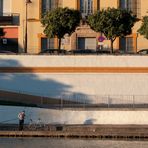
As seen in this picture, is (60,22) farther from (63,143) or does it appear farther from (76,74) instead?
(63,143)

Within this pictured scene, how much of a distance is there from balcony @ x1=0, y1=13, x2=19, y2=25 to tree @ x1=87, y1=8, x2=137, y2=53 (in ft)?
40.9

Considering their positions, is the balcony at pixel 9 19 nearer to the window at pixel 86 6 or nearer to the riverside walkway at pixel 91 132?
the window at pixel 86 6

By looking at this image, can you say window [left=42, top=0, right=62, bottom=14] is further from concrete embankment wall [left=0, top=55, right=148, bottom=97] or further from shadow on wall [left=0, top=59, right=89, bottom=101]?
shadow on wall [left=0, top=59, right=89, bottom=101]

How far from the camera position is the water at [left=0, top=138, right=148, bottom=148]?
44.8 metres

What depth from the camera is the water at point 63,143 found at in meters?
44.8

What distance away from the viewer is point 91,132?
4931 cm

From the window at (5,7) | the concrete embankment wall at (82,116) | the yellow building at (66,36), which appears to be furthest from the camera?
the window at (5,7)

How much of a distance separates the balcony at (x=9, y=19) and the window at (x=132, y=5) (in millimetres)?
10470

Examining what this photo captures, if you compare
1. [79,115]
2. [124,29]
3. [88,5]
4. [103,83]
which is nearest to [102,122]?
[79,115]

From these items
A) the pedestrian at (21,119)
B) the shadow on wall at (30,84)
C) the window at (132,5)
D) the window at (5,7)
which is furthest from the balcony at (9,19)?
the pedestrian at (21,119)

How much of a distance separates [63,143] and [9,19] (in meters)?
30.6

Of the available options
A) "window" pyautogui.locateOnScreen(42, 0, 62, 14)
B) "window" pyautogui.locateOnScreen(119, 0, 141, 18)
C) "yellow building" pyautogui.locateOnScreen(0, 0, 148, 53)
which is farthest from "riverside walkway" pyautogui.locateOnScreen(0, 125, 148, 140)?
"window" pyautogui.locateOnScreen(42, 0, 62, 14)

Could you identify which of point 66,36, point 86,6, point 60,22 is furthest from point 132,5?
point 60,22

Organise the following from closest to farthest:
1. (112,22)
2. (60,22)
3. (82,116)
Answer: (82,116), (112,22), (60,22)
